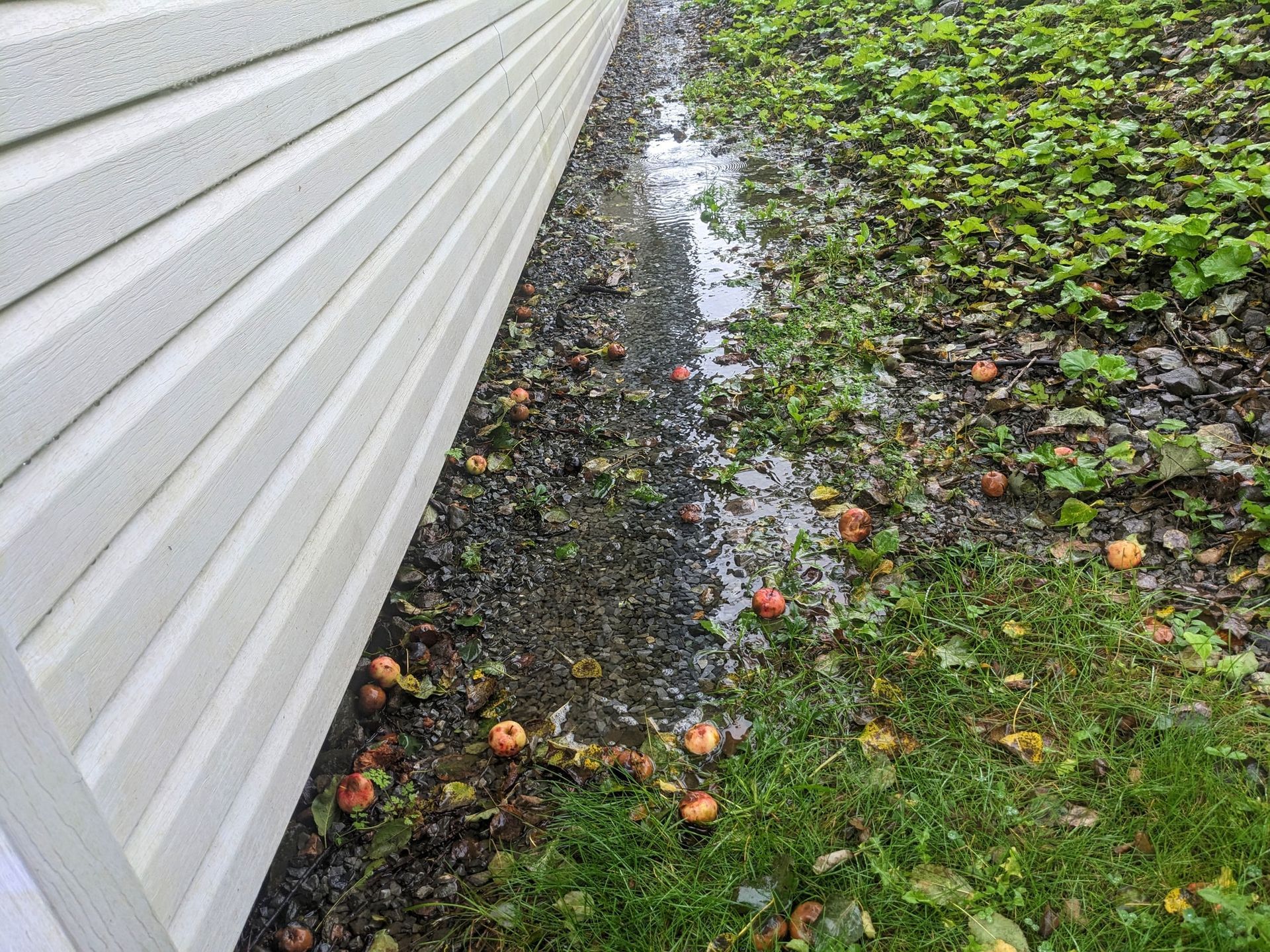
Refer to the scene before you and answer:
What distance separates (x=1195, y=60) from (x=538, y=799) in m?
5.44

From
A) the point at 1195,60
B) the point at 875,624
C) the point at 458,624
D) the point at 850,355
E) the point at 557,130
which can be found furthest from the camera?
the point at 557,130

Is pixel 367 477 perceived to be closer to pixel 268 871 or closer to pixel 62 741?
pixel 268 871

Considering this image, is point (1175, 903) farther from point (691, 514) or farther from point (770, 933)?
point (691, 514)

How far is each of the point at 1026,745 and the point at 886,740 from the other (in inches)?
12.9

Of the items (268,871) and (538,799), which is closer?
(268,871)

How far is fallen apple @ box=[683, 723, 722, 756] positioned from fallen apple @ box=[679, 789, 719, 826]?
6.6 inches

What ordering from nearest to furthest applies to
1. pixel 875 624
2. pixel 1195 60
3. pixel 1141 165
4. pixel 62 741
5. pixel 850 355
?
1. pixel 62 741
2. pixel 875 624
3. pixel 850 355
4. pixel 1141 165
5. pixel 1195 60

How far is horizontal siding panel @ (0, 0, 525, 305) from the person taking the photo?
3.76ft

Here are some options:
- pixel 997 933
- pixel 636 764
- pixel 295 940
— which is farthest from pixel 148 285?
pixel 997 933

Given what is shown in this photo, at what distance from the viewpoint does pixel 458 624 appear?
2.54 metres

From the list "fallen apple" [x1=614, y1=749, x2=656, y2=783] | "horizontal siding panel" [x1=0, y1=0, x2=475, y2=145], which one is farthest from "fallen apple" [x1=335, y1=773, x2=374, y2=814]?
"horizontal siding panel" [x1=0, y1=0, x2=475, y2=145]

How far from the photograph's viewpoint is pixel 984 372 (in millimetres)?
3172

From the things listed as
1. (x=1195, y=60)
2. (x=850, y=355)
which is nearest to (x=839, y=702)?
(x=850, y=355)

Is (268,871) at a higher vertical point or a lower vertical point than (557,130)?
lower
